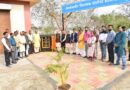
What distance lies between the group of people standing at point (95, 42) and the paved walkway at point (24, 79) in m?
2.81

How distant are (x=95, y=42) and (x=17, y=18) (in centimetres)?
576

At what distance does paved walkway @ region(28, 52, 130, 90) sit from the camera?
31.4ft

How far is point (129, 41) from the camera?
13039mm

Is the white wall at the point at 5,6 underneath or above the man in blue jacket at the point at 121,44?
above

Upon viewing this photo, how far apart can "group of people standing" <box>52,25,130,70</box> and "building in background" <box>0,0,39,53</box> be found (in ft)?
9.13

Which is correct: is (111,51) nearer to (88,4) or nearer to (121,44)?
(121,44)

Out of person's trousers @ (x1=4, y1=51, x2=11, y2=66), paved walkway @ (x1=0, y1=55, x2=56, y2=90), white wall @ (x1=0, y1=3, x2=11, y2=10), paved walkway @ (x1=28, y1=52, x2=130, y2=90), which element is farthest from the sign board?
person's trousers @ (x1=4, y1=51, x2=11, y2=66)

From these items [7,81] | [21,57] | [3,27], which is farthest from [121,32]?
[3,27]

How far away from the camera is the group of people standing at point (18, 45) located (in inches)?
502

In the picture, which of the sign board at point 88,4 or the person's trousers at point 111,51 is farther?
the sign board at point 88,4

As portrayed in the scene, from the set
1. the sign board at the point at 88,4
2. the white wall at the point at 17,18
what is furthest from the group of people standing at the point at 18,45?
the sign board at the point at 88,4

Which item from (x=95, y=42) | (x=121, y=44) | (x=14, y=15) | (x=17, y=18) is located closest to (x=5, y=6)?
(x=14, y=15)

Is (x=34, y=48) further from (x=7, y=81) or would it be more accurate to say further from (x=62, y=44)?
(x=7, y=81)

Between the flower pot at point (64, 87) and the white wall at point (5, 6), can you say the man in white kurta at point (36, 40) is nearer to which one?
the white wall at point (5, 6)
